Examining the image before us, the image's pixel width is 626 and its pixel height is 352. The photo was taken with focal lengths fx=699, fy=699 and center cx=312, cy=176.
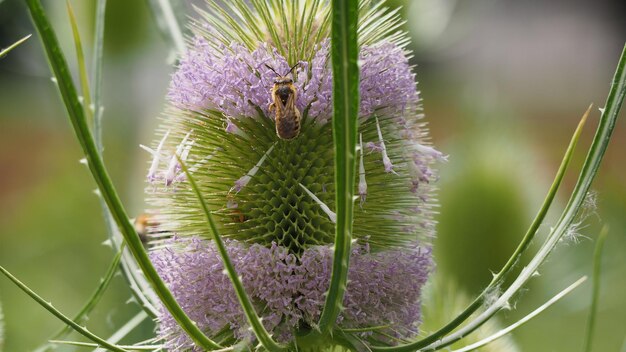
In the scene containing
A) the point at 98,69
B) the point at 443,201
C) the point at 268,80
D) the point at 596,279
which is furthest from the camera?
the point at 443,201

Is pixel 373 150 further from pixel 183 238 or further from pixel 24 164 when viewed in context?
pixel 24 164

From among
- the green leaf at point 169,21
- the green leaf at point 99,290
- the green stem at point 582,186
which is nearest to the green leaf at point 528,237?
the green stem at point 582,186

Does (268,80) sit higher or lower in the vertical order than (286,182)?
higher

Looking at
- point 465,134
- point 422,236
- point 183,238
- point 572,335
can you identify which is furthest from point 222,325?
point 572,335

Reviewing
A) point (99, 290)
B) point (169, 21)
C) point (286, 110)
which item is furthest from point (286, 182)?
point (169, 21)

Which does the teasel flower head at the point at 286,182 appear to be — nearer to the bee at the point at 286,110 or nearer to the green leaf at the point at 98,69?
the bee at the point at 286,110

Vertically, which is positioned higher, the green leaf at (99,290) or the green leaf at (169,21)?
the green leaf at (169,21)

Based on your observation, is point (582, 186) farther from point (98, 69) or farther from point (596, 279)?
point (98, 69)
